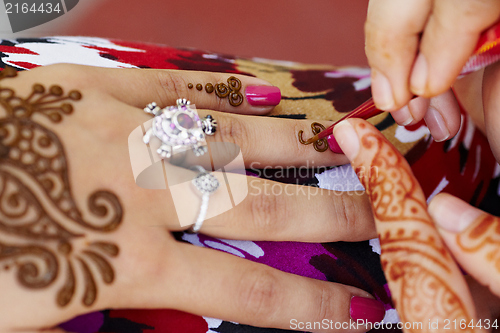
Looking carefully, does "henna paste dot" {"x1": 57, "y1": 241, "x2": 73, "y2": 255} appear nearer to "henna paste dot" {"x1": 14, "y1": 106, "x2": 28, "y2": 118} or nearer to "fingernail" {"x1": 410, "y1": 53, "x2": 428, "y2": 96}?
"henna paste dot" {"x1": 14, "y1": 106, "x2": 28, "y2": 118}

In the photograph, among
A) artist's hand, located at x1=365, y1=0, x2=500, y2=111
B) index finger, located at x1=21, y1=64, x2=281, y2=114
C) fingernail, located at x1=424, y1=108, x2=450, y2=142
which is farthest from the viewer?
fingernail, located at x1=424, y1=108, x2=450, y2=142

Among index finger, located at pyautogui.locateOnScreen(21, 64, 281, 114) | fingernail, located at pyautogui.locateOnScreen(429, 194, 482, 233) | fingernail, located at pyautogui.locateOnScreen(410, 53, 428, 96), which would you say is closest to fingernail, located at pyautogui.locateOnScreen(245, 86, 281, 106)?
index finger, located at pyautogui.locateOnScreen(21, 64, 281, 114)

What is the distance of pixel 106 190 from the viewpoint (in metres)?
0.72

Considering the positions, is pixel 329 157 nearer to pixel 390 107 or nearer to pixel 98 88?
pixel 390 107

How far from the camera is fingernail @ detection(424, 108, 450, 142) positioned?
952 mm

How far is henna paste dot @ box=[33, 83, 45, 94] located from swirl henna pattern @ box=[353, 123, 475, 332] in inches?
26.4

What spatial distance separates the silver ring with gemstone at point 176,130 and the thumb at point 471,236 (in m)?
0.52

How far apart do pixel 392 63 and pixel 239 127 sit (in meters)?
0.40

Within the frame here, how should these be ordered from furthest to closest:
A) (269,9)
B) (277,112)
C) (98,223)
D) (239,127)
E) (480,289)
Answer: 1. (269,9)
2. (277,112)
3. (239,127)
4. (480,289)
5. (98,223)

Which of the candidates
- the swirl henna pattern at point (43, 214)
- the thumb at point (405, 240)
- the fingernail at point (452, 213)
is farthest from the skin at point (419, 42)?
the swirl henna pattern at point (43, 214)

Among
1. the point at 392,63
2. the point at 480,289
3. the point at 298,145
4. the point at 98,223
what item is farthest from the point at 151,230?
the point at 480,289

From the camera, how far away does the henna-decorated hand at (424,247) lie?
626 millimetres

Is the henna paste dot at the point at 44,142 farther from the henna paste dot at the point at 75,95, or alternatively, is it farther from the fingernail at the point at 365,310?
the fingernail at the point at 365,310

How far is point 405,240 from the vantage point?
69 cm
